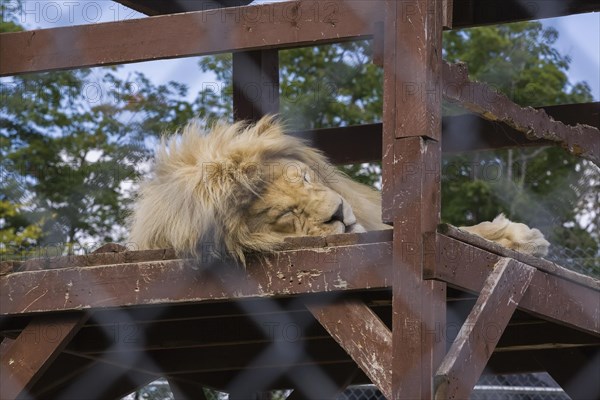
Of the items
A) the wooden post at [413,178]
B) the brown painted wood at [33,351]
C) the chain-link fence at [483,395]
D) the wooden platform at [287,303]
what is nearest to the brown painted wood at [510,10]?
the wooden platform at [287,303]

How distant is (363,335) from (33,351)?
43.6 inches

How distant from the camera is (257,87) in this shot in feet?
16.9

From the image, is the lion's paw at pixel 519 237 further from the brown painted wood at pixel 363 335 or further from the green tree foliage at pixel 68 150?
the green tree foliage at pixel 68 150

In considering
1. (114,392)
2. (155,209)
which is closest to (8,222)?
(114,392)

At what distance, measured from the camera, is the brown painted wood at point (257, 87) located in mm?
5145

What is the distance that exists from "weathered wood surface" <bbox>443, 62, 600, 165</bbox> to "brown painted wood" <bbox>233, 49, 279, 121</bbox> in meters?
1.59

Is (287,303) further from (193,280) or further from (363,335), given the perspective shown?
(363,335)

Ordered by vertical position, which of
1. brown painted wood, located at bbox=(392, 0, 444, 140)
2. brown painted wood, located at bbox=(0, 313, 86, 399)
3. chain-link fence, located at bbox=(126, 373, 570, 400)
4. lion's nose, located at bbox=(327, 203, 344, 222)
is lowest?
chain-link fence, located at bbox=(126, 373, 570, 400)

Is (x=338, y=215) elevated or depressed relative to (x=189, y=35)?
depressed

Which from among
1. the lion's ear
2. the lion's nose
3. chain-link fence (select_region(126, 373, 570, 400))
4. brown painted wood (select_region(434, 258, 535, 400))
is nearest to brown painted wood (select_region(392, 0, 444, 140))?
brown painted wood (select_region(434, 258, 535, 400))

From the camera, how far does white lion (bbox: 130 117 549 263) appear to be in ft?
11.2

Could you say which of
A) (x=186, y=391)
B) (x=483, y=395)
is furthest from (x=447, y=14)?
(x=483, y=395)

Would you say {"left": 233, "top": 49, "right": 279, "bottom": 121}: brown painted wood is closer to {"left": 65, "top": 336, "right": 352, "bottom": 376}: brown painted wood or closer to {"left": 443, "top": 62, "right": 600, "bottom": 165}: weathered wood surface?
{"left": 65, "top": 336, "right": 352, "bottom": 376}: brown painted wood

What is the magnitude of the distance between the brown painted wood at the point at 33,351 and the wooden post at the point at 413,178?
1.14 m
